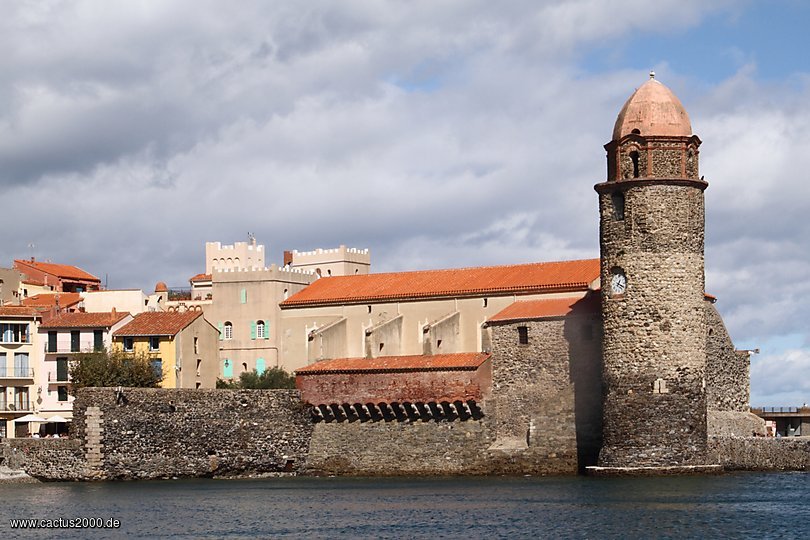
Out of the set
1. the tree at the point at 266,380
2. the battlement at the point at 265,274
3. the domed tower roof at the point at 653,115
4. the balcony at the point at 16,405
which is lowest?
the balcony at the point at 16,405

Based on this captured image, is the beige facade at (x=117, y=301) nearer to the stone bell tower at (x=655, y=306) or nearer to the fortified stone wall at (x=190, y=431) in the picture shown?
the fortified stone wall at (x=190, y=431)

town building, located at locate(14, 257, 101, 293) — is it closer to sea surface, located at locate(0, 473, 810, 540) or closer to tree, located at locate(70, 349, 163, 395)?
tree, located at locate(70, 349, 163, 395)

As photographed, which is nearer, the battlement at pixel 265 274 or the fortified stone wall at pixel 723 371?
the fortified stone wall at pixel 723 371

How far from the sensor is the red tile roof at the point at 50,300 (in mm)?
81250

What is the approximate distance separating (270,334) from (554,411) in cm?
1874

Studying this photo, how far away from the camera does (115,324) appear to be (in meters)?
74.7

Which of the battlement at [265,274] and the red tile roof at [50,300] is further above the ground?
the battlement at [265,274]

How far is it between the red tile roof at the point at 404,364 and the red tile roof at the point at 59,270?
3528 centimetres

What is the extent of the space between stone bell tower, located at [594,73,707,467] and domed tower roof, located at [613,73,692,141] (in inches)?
2.5

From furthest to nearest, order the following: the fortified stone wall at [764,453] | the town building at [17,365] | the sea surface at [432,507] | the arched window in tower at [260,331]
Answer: the arched window in tower at [260,331]
the town building at [17,365]
the fortified stone wall at [764,453]
the sea surface at [432,507]

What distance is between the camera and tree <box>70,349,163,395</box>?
68250mm

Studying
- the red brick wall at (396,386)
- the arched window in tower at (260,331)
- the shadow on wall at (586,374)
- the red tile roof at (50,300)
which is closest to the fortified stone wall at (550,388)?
the shadow on wall at (586,374)

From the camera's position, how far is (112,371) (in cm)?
6831

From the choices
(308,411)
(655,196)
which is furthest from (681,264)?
(308,411)
